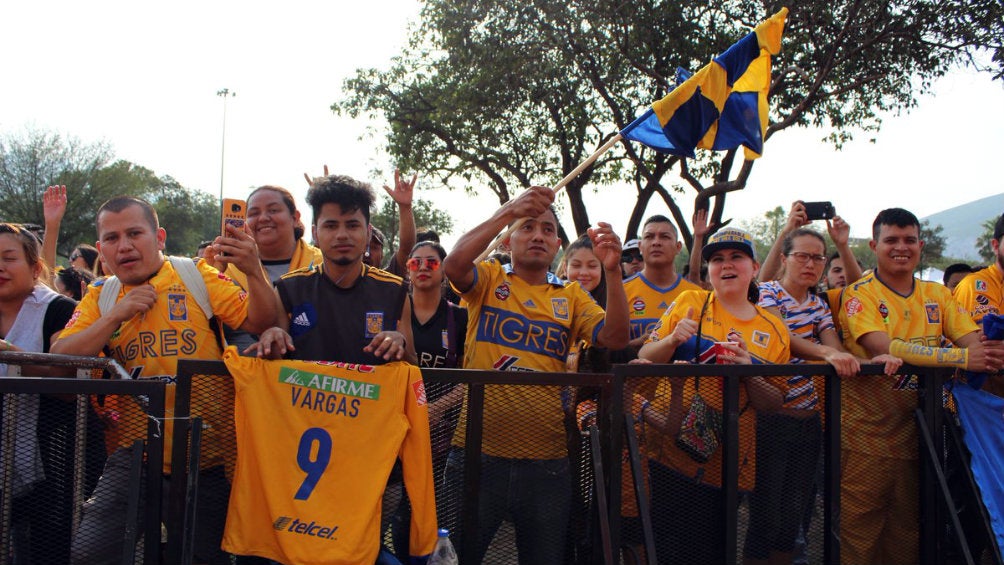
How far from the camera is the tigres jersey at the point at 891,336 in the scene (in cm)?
370

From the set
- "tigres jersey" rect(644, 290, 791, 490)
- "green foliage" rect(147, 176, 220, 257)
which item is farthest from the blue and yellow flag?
"green foliage" rect(147, 176, 220, 257)

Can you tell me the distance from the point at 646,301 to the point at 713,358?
125cm

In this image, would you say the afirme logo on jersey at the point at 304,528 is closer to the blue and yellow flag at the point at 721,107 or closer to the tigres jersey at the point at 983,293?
the blue and yellow flag at the point at 721,107

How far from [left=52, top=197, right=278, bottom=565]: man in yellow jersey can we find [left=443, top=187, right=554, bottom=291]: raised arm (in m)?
0.96

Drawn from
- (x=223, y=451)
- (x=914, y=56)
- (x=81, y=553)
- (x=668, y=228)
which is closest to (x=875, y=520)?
(x=668, y=228)

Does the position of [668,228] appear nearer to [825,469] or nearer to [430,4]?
[825,469]

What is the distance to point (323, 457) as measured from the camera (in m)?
2.84

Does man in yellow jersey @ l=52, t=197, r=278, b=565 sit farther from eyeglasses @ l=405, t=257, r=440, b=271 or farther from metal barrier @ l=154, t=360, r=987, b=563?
eyeglasses @ l=405, t=257, r=440, b=271

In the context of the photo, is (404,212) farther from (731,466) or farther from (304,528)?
(731,466)

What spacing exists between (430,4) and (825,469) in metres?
14.5

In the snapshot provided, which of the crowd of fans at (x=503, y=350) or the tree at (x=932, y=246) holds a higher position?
the tree at (x=932, y=246)

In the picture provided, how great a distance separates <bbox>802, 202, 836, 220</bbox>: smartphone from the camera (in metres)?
4.88

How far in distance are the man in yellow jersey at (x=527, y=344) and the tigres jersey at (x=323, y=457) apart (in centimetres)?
34

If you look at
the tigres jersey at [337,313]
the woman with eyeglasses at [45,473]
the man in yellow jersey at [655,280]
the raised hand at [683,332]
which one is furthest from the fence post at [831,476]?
the woman with eyeglasses at [45,473]
